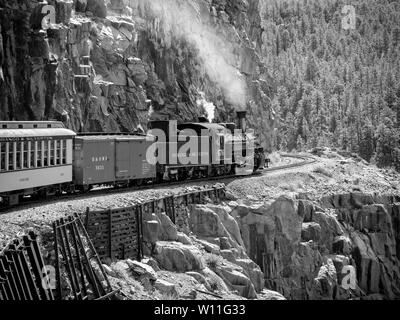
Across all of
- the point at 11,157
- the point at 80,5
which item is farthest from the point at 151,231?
the point at 80,5

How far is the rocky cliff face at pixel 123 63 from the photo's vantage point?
120ft

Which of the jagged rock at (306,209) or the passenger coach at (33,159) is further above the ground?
the passenger coach at (33,159)

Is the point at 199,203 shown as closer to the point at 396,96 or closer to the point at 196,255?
the point at 196,255

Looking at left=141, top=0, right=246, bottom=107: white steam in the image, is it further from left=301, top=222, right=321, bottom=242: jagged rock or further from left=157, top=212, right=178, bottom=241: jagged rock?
left=157, top=212, right=178, bottom=241: jagged rock

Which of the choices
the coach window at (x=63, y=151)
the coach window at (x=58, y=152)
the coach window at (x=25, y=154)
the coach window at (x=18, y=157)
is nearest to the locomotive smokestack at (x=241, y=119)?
the coach window at (x=63, y=151)

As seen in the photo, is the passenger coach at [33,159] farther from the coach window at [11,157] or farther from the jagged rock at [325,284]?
the jagged rock at [325,284]

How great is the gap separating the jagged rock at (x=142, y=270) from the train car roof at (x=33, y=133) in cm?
665

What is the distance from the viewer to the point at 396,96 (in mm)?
159000

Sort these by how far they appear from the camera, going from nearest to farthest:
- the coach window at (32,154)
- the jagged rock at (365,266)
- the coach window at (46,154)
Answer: the coach window at (32,154) < the coach window at (46,154) < the jagged rock at (365,266)

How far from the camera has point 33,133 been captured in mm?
23016

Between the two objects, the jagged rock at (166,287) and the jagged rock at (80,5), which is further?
the jagged rock at (80,5)

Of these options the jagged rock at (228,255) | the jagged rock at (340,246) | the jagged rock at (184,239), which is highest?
the jagged rock at (184,239)

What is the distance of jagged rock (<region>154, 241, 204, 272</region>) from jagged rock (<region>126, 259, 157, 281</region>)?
165cm

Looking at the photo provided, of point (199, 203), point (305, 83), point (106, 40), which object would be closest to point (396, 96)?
point (305, 83)
